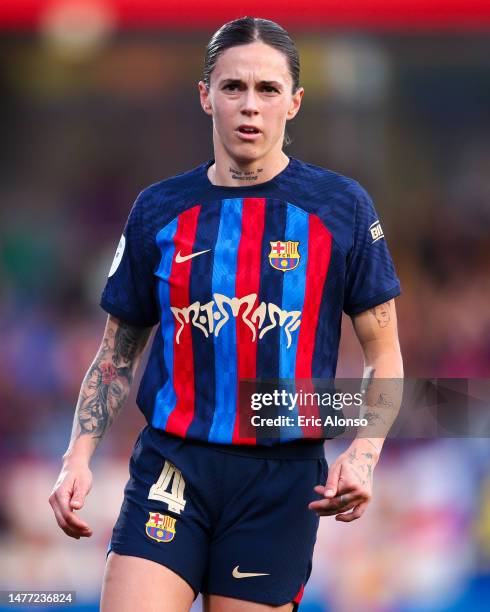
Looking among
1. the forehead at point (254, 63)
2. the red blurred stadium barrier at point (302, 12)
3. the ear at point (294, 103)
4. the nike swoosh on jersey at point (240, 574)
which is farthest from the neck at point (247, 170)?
the red blurred stadium barrier at point (302, 12)

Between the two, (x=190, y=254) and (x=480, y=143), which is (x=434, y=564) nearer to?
(x=190, y=254)

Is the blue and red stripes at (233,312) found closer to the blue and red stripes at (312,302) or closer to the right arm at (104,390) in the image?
the blue and red stripes at (312,302)

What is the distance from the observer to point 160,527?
10.8 ft

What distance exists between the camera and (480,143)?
968 centimetres

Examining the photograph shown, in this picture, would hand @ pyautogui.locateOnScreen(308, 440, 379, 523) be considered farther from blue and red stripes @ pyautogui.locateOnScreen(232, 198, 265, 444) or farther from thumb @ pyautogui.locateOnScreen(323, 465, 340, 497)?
blue and red stripes @ pyautogui.locateOnScreen(232, 198, 265, 444)

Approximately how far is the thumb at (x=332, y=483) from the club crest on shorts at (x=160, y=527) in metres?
0.50

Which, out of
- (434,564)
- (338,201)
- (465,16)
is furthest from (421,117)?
(338,201)

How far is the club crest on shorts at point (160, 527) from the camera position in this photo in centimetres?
327

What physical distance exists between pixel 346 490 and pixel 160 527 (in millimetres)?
570

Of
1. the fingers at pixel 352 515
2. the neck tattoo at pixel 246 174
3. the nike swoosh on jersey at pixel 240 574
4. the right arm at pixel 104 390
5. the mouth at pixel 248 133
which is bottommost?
the nike swoosh on jersey at pixel 240 574

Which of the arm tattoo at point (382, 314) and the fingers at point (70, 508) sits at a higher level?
the arm tattoo at point (382, 314)

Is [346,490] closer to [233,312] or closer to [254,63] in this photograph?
[233,312]

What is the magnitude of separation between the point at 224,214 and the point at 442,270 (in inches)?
186

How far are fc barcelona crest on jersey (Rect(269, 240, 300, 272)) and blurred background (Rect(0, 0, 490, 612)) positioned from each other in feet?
9.98
